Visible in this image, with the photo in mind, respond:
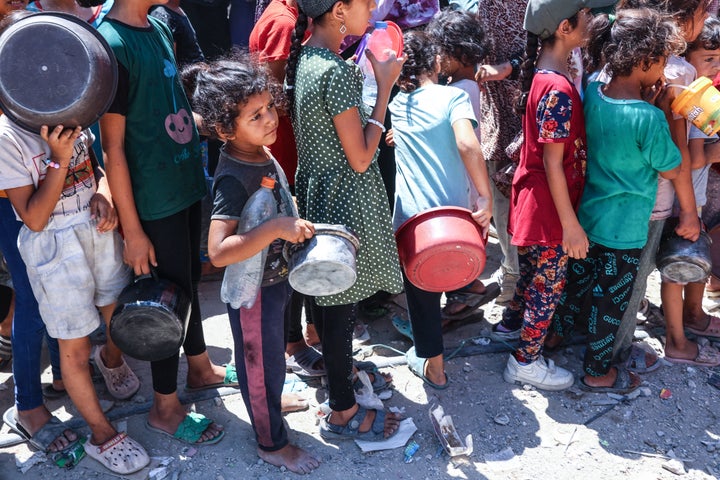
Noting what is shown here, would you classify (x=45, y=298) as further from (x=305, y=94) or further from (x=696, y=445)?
(x=696, y=445)

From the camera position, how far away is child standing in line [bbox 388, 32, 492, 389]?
282cm

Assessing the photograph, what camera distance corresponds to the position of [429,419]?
3.10m

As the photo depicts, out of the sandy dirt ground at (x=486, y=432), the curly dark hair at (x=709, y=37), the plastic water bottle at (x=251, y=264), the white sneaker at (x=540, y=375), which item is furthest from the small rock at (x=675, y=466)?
the curly dark hair at (x=709, y=37)

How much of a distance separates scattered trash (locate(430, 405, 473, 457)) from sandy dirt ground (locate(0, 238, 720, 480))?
0.15 feet

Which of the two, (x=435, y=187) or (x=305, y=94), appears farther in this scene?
(x=435, y=187)

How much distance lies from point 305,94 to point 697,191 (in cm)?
212

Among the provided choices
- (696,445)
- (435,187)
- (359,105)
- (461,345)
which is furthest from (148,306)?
(696,445)

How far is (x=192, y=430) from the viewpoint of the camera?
293 centimetres

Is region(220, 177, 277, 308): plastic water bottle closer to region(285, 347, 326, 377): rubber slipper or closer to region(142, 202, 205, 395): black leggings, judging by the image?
region(142, 202, 205, 395): black leggings

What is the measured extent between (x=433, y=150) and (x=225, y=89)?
986 mm

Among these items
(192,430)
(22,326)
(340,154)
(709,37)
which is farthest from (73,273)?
(709,37)

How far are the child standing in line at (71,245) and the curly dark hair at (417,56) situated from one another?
4.56 feet

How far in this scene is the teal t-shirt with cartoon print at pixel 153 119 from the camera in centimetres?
241

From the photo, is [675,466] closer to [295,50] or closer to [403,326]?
[403,326]
